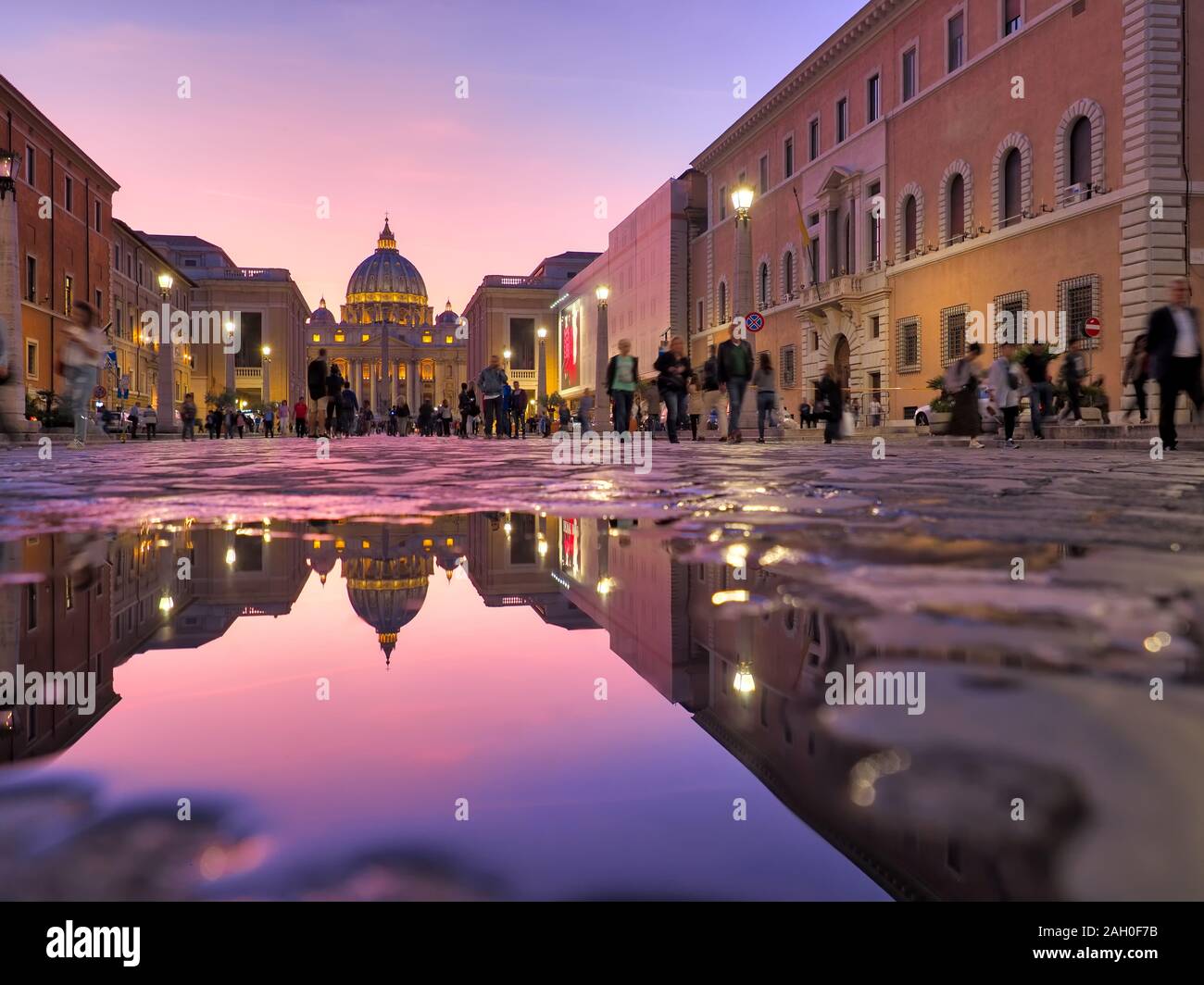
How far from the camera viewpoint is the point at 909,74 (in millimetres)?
31750

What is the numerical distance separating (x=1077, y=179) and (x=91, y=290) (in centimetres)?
4121

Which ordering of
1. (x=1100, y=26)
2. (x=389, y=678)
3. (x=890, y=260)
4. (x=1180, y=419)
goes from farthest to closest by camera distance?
(x=890, y=260)
(x=1100, y=26)
(x=1180, y=419)
(x=389, y=678)

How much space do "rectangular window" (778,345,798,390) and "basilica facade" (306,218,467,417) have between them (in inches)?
3794

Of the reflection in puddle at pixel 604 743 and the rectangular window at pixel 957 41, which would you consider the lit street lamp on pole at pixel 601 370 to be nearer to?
the rectangular window at pixel 957 41

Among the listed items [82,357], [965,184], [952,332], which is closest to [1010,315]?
[952,332]

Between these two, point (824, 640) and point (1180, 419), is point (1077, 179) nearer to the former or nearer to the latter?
point (1180, 419)

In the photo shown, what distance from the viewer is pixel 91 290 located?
A: 47.6 m

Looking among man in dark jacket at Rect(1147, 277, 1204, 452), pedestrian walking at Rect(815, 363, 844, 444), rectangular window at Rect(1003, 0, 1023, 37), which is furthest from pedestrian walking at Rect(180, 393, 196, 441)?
man in dark jacket at Rect(1147, 277, 1204, 452)

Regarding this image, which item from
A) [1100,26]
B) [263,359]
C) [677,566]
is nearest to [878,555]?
[677,566]

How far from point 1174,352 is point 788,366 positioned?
97.8 feet

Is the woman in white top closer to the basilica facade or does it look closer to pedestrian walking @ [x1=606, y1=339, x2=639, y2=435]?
→ pedestrian walking @ [x1=606, y1=339, x2=639, y2=435]

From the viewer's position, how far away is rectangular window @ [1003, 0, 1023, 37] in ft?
A: 86.3

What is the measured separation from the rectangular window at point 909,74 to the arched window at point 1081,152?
25.7 ft

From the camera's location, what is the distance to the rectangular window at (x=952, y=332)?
28.6 metres
